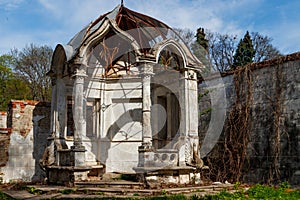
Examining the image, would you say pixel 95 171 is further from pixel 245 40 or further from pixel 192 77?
pixel 245 40

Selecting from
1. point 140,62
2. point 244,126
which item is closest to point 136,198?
point 140,62

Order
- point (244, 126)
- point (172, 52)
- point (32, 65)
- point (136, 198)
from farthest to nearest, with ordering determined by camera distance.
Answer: point (32, 65), point (244, 126), point (172, 52), point (136, 198)

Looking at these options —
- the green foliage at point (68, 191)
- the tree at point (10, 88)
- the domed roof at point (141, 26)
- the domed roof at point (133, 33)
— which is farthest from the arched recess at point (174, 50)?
the tree at point (10, 88)

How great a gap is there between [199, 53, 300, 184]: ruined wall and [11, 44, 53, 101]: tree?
60.3 feet

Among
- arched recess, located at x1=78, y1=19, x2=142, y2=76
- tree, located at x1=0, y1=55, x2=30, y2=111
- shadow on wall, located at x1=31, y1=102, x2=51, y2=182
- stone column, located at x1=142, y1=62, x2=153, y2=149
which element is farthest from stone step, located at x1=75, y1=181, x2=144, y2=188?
tree, located at x1=0, y1=55, x2=30, y2=111

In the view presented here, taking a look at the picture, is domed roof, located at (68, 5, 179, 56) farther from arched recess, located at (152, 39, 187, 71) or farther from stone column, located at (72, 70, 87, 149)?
stone column, located at (72, 70, 87, 149)

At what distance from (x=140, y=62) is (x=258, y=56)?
72.5ft

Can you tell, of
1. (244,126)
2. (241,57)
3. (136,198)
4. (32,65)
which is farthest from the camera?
(32,65)

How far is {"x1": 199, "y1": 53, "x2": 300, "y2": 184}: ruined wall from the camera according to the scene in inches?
392

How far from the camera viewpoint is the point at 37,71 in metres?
28.0

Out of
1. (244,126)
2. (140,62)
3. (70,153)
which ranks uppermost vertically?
(140,62)

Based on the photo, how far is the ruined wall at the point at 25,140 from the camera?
39.8ft

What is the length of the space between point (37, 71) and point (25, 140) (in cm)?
1681

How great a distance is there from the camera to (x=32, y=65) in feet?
92.0
